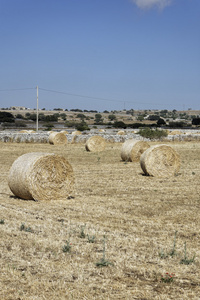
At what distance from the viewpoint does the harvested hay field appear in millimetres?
5676

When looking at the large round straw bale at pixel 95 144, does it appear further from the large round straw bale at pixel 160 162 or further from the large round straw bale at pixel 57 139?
the large round straw bale at pixel 160 162

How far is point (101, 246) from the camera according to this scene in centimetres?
742

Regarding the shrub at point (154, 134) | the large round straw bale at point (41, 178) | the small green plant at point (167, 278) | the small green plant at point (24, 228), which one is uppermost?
the shrub at point (154, 134)

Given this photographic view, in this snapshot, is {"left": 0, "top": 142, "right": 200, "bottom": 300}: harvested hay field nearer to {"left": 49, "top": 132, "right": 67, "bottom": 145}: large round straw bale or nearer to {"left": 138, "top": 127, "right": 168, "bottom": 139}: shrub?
{"left": 49, "top": 132, "right": 67, "bottom": 145}: large round straw bale

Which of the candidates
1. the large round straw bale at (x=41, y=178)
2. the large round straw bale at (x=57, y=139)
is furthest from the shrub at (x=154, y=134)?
the large round straw bale at (x=41, y=178)

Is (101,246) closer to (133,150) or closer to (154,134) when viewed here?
(133,150)

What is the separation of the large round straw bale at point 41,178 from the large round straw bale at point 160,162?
5897 millimetres

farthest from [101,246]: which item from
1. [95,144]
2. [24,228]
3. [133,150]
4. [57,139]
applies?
[57,139]

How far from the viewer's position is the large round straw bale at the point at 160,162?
1764 centimetres

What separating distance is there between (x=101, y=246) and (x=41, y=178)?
4.89 m

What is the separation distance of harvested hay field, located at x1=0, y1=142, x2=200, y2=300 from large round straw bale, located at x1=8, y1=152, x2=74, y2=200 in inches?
13.3

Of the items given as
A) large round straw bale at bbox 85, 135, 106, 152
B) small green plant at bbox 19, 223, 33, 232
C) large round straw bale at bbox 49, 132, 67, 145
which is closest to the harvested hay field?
small green plant at bbox 19, 223, 33, 232

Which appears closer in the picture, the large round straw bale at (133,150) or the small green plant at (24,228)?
the small green plant at (24,228)

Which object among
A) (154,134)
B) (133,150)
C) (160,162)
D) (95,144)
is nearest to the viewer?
(160,162)
